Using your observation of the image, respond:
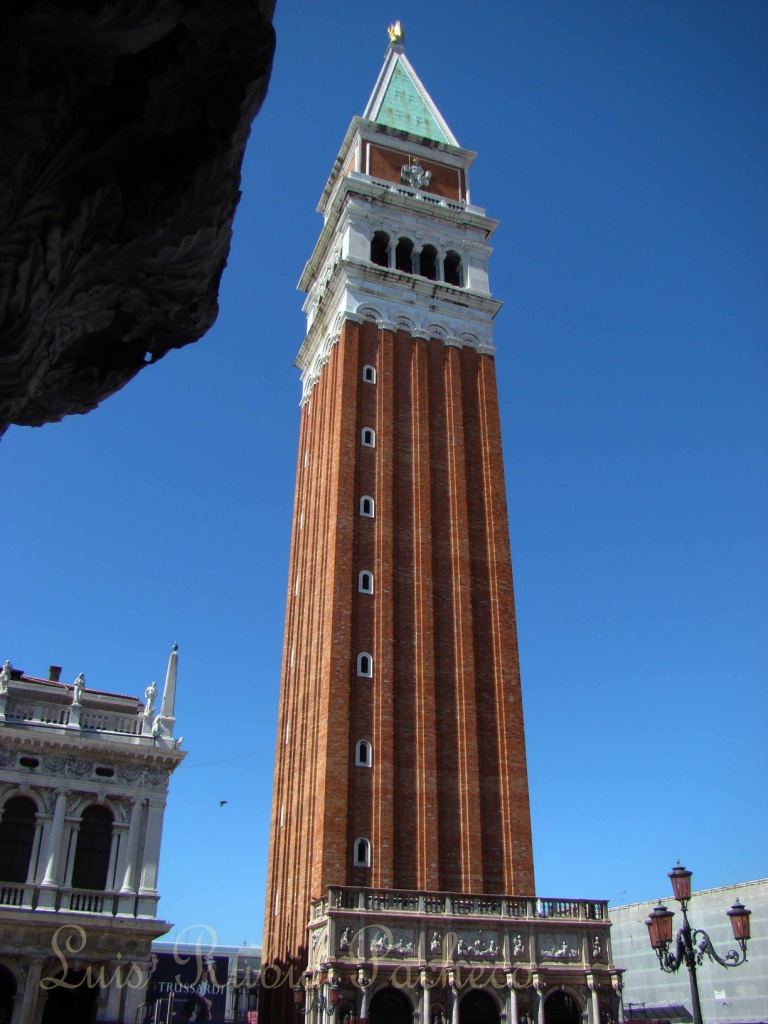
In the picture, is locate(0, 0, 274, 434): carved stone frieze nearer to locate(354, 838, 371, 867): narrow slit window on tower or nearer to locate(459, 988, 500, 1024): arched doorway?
locate(459, 988, 500, 1024): arched doorway

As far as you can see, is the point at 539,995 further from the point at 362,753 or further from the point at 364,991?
the point at 362,753

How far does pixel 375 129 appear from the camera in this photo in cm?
4872

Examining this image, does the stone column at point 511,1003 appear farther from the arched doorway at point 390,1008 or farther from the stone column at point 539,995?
the arched doorway at point 390,1008

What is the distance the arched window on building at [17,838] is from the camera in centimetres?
2853

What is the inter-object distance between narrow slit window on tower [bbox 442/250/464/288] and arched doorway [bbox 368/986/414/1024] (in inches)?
1261

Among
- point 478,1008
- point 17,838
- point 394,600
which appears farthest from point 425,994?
point 394,600

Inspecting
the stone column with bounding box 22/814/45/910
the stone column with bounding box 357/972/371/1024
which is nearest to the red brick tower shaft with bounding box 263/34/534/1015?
the stone column with bounding box 357/972/371/1024

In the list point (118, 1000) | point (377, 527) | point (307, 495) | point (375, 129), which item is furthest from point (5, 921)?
point (375, 129)

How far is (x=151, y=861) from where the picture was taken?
30.0 meters

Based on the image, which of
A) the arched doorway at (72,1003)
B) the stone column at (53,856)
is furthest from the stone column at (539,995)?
the stone column at (53,856)

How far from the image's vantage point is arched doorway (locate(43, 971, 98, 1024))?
89.0 ft

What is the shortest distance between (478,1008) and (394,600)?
1458 cm

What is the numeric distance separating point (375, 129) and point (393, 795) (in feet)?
113

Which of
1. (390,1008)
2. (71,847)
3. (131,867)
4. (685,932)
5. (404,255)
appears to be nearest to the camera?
(685,932)
